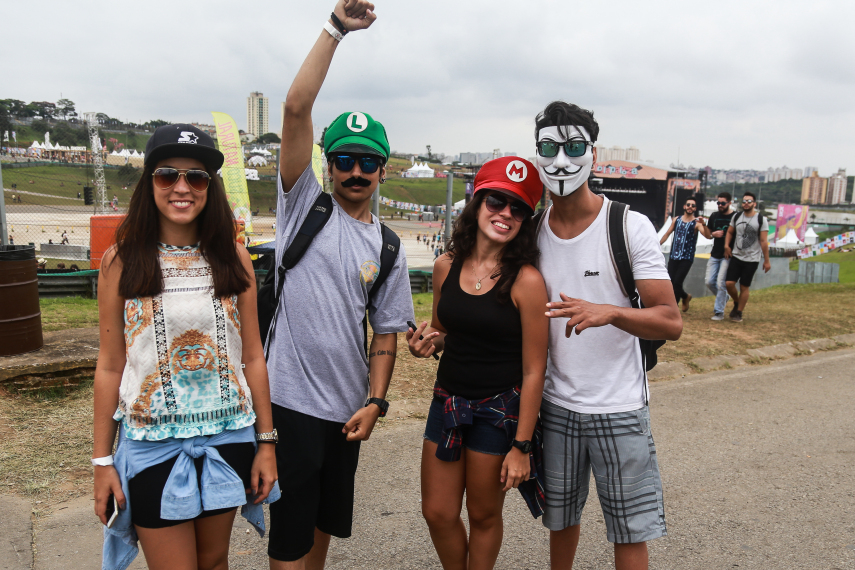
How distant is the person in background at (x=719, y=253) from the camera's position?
29.1 feet

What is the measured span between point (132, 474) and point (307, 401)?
2.13 feet

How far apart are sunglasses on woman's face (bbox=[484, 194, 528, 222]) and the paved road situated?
179cm

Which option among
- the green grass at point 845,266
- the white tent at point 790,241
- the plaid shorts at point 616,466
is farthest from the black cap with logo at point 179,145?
the white tent at point 790,241

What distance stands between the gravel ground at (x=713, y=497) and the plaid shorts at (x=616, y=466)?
83 cm

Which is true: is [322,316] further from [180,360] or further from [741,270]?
[741,270]

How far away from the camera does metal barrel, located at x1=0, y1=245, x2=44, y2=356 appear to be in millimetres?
4859

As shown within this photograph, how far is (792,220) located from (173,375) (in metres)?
50.5

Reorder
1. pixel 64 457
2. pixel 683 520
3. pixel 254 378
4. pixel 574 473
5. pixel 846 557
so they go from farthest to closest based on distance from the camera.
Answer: pixel 64 457, pixel 683 520, pixel 846 557, pixel 574 473, pixel 254 378

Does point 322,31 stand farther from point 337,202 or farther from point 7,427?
point 7,427

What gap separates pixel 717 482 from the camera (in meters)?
3.95

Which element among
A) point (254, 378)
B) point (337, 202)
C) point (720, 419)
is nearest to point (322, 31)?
point (337, 202)

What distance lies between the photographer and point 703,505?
11.9 ft

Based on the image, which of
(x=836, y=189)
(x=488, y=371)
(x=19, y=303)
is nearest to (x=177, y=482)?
(x=488, y=371)

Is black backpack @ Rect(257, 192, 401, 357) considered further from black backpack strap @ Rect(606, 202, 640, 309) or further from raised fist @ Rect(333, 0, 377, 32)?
black backpack strap @ Rect(606, 202, 640, 309)
